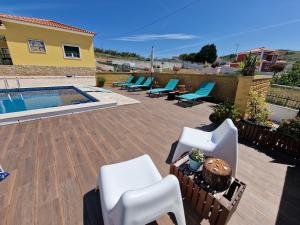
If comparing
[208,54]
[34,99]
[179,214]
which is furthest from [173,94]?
[208,54]

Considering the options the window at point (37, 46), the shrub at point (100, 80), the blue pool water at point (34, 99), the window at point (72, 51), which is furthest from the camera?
the window at point (72, 51)

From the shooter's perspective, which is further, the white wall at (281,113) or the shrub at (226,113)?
the white wall at (281,113)

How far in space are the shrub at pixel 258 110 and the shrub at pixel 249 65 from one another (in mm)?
530

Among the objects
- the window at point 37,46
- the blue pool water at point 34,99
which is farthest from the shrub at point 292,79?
the window at point 37,46

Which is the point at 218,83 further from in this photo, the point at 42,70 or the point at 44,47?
the point at 44,47

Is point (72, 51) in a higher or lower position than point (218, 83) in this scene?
higher

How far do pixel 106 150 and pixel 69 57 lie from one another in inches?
552

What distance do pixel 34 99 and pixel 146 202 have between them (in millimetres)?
10395

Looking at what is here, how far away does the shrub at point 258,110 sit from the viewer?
354cm

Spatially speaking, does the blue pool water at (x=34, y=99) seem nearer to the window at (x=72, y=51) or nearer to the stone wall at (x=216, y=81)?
the window at (x=72, y=51)

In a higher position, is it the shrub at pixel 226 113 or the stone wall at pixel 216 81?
the stone wall at pixel 216 81

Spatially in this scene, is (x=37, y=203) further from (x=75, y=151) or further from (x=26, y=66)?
(x=26, y=66)

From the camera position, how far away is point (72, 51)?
1373cm

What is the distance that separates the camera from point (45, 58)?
12.4 metres
